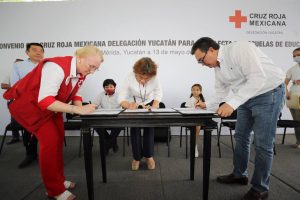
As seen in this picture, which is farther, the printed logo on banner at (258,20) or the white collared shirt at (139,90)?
the printed logo on banner at (258,20)

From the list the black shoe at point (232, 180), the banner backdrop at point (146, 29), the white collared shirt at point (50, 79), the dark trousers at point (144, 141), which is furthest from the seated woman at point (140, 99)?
the banner backdrop at point (146, 29)

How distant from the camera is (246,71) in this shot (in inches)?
64.6

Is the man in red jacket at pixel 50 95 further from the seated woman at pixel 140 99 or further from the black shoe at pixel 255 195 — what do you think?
the black shoe at pixel 255 195

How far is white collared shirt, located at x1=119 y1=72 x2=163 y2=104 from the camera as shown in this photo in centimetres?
260

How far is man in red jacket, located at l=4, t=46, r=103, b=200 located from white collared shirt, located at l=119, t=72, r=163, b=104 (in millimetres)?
898

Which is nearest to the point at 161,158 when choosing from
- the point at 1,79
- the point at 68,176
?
the point at 68,176

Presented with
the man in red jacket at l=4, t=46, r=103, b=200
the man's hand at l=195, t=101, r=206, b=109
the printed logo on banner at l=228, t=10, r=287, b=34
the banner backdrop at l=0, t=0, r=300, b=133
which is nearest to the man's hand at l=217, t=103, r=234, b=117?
the man's hand at l=195, t=101, r=206, b=109

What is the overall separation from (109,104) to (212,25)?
248 cm

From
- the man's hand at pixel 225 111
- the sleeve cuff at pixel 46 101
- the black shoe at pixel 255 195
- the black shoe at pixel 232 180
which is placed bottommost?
the black shoe at pixel 232 180

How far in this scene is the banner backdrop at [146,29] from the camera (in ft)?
14.6

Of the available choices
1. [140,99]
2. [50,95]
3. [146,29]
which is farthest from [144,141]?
[146,29]

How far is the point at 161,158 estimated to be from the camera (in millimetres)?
3064

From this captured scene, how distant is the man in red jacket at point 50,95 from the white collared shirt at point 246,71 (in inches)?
37.0

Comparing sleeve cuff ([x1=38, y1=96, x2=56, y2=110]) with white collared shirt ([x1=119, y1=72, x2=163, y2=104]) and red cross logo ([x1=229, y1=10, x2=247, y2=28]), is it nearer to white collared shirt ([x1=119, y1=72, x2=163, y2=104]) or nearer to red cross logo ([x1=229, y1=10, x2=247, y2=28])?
white collared shirt ([x1=119, y1=72, x2=163, y2=104])
